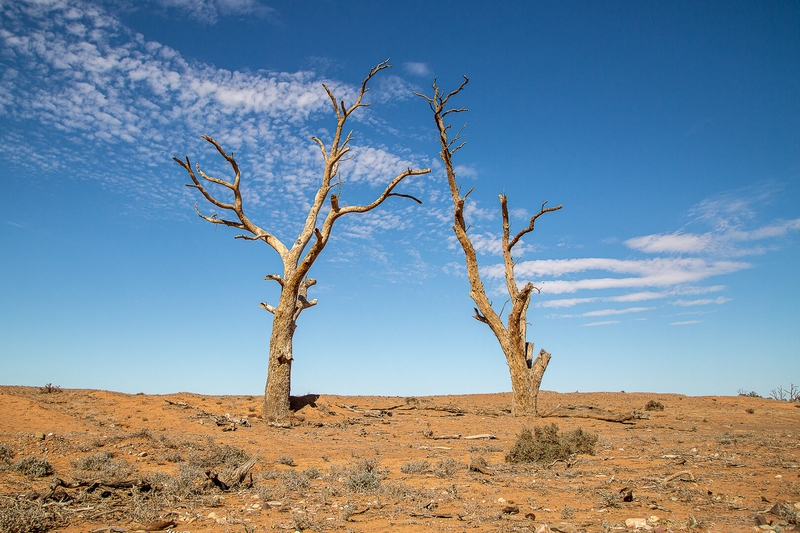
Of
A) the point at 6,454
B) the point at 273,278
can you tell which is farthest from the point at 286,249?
the point at 6,454

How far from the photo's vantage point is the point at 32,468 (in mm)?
6941

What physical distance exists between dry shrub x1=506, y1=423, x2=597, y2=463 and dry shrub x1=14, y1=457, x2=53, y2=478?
7.22 metres

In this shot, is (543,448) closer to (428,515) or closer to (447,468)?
(447,468)

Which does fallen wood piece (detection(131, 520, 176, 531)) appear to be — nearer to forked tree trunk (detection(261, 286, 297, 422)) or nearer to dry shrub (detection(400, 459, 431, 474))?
dry shrub (detection(400, 459, 431, 474))

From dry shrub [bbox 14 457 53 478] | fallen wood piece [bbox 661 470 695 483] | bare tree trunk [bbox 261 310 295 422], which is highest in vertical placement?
bare tree trunk [bbox 261 310 295 422]

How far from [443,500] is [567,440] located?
4.10m

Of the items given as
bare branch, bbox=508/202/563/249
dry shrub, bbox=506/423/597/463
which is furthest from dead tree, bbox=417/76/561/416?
dry shrub, bbox=506/423/597/463

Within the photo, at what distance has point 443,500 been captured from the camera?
241 inches

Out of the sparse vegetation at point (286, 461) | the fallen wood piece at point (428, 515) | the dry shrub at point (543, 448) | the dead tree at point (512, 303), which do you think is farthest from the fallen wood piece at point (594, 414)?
the fallen wood piece at point (428, 515)

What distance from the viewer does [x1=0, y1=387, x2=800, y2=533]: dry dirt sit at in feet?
16.7

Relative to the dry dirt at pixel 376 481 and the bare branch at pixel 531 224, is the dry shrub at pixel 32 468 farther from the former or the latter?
the bare branch at pixel 531 224

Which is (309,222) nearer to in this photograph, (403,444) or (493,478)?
(403,444)

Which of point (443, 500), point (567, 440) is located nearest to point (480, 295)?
point (567, 440)

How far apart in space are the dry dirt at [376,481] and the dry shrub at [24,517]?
0.8 inches
